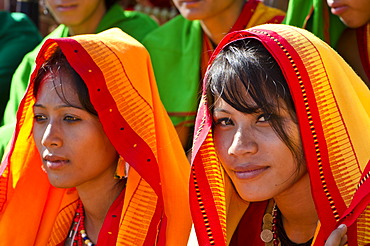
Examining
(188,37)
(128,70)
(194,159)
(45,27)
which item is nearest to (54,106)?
(128,70)

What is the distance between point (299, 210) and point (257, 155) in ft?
0.98

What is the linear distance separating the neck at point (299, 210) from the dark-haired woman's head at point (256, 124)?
0.10m

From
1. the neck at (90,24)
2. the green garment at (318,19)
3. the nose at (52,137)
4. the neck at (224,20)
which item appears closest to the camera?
the nose at (52,137)

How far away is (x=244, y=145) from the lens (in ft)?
7.28

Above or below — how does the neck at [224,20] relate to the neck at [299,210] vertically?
below

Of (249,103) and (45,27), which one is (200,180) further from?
(45,27)

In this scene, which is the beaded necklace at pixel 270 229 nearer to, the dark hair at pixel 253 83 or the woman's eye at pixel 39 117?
the dark hair at pixel 253 83

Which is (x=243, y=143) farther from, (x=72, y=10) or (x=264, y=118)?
(x=72, y=10)

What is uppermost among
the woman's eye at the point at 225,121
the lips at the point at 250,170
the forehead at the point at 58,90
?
the woman's eye at the point at 225,121

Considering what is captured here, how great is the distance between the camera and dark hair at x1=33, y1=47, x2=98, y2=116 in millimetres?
2670

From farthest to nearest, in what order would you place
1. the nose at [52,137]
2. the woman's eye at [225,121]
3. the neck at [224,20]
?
the neck at [224,20] < the nose at [52,137] < the woman's eye at [225,121]

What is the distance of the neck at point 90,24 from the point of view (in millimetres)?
4105

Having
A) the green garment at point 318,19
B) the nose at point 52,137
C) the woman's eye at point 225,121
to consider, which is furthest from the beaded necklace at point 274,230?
the green garment at point 318,19

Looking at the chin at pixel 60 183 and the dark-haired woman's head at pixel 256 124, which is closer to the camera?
the dark-haired woman's head at pixel 256 124
